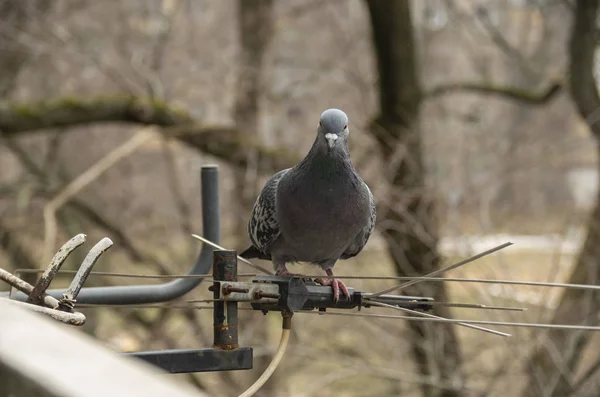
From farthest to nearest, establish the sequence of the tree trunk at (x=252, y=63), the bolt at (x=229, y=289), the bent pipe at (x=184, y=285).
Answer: the tree trunk at (x=252, y=63)
the bent pipe at (x=184, y=285)
the bolt at (x=229, y=289)

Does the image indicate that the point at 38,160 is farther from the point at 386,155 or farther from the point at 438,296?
the point at 438,296

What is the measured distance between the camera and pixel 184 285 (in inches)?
97.7

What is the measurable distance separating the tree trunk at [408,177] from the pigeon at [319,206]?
3037 millimetres

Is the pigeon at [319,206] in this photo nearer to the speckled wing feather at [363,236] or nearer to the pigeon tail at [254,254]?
the speckled wing feather at [363,236]

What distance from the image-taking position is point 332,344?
23.1 feet

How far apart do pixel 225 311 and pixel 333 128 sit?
76cm

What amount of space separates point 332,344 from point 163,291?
4787 millimetres

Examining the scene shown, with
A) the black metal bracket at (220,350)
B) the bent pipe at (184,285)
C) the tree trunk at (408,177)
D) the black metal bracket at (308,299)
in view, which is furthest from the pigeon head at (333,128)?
the tree trunk at (408,177)

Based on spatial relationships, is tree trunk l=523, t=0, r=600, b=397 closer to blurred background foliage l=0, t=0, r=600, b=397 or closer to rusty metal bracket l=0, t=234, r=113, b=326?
blurred background foliage l=0, t=0, r=600, b=397

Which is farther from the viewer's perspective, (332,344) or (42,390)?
(332,344)

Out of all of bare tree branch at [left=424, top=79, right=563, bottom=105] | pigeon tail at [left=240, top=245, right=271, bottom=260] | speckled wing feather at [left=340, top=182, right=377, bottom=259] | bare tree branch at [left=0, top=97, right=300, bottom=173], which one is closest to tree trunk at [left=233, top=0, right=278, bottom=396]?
bare tree branch at [left=0, top=97, right=300, bottom=173]

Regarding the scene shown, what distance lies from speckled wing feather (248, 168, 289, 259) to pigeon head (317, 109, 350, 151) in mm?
403

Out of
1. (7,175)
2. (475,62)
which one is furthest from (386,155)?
(7,175)

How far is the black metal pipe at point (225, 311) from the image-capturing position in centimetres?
181
